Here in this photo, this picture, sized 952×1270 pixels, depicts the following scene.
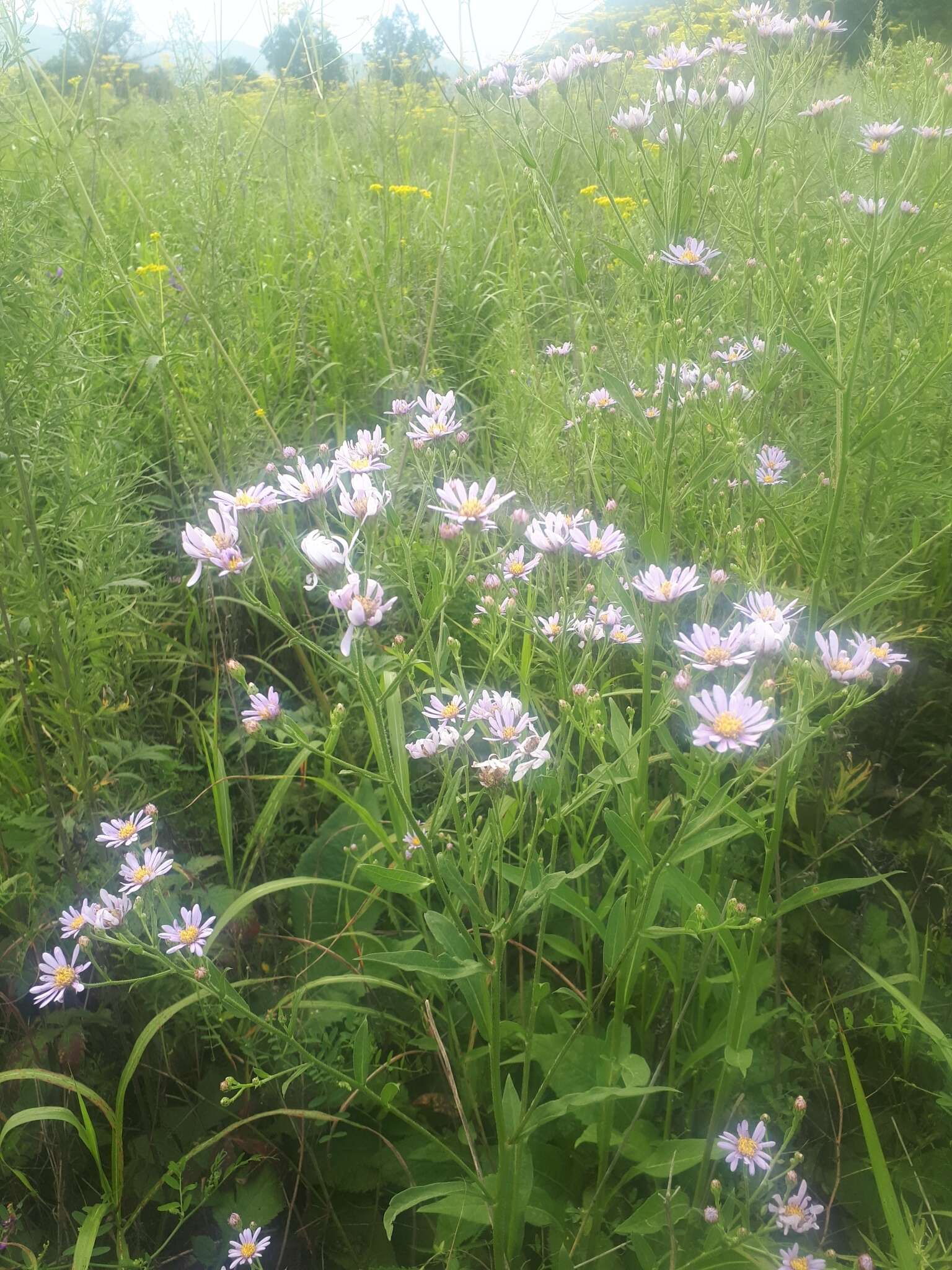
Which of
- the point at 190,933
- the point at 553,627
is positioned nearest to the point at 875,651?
the point at 553,627

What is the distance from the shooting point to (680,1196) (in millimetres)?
1415

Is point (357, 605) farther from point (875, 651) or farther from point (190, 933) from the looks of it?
point (875, 651)

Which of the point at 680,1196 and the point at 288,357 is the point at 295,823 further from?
the point at 288,357

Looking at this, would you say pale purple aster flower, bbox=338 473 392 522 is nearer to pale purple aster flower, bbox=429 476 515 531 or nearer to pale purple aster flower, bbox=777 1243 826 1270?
pale purple aster flower, bbox=429 476 515 531

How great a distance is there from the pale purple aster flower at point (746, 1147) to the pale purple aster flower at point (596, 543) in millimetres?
943

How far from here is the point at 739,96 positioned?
6.18ft

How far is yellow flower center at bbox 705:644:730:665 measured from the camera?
48.8 inches

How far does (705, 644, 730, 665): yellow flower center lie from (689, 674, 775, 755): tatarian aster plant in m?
0.07

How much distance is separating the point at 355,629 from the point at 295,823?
1286 millimetres

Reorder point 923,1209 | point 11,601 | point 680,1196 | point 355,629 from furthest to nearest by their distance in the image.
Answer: point 11,601, point 923,1209, point 680,1196, point 355,629

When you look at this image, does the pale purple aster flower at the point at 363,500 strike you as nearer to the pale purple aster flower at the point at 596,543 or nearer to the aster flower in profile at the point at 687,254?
the pale purple aster flower at the point at 596,543

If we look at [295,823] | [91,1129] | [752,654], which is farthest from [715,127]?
[91,1129]

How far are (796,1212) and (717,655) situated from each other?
2.93 feet

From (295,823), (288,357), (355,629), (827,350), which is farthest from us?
(288,357)
